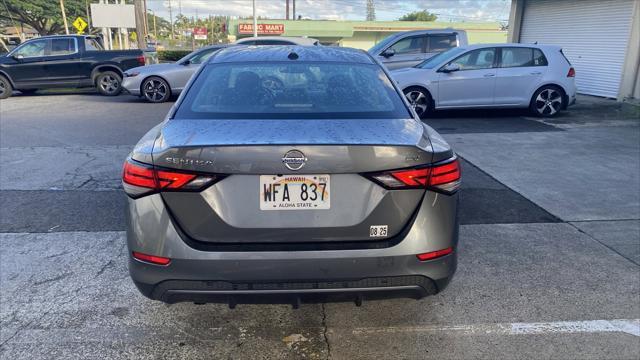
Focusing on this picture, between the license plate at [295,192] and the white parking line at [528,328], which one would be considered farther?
the white parking line at [528,328]

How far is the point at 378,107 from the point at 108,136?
704 centimetres

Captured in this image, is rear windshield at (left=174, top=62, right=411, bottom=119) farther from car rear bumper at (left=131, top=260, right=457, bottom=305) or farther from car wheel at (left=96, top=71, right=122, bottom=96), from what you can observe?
car wheel at (left=96, top=71, right=122, bottom=96)

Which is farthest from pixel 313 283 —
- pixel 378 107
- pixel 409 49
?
pixel 409 49

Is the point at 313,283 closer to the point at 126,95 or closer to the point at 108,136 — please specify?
the point at 108,136

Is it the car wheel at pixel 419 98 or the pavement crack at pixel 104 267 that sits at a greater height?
the car wheel at pixel 419 98

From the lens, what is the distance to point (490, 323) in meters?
3.04

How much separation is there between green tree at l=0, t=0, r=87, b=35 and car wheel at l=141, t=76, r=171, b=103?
124 ft

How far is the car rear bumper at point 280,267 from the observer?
7.47ft

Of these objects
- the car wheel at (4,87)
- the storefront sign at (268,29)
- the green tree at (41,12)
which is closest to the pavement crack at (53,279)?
the car wheel at (4,87)

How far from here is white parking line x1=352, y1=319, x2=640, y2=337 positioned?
116 inches

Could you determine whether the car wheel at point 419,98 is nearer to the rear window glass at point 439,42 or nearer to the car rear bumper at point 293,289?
the rear window glass at point 439,42

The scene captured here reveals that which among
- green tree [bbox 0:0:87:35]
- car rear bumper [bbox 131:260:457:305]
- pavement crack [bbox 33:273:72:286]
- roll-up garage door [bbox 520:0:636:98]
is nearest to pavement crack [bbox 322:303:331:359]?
car rear bumper [bbox 131:260:457:305]

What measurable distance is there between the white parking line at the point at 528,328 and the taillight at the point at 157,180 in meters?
1.41

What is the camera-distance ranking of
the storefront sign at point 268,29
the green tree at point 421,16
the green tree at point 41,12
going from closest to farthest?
the green tree at point 41,12 → the storefront sign at point 268,29 → the green tree at point 421,16
